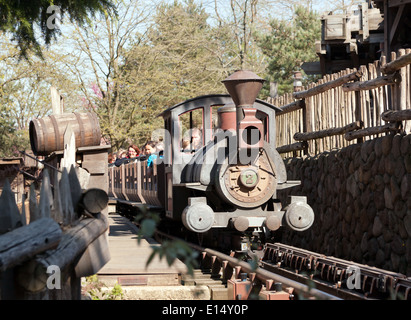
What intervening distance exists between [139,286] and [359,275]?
246 cm

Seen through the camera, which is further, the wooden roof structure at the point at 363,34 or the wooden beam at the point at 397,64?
the wooden roof structure at the point at 363,34

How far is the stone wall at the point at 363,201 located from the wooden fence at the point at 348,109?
0.87 ft

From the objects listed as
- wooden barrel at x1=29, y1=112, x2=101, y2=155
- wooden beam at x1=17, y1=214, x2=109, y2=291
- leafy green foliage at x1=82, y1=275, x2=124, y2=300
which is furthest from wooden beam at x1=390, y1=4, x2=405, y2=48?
wooden beam at x1=17, y1=214, x2=109, y2=291

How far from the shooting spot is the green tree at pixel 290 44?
34344 millimetres

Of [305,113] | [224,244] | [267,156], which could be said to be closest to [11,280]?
[267,156]

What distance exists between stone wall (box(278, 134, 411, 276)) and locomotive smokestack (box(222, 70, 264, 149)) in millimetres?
1661

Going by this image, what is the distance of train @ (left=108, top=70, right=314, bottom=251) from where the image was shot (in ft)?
32.5

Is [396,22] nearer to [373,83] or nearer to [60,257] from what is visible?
[373,83]

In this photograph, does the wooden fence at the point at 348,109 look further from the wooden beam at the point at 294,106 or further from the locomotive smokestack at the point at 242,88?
the locomotive smokestack at the point at 242,88

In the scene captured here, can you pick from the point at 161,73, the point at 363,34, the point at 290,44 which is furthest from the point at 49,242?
the point at 290,44

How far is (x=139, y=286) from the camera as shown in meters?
7.42

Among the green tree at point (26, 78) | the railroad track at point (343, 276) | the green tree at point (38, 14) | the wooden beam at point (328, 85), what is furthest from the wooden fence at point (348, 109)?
the green tree at point (26, 78)

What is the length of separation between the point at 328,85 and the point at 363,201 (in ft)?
8.84
